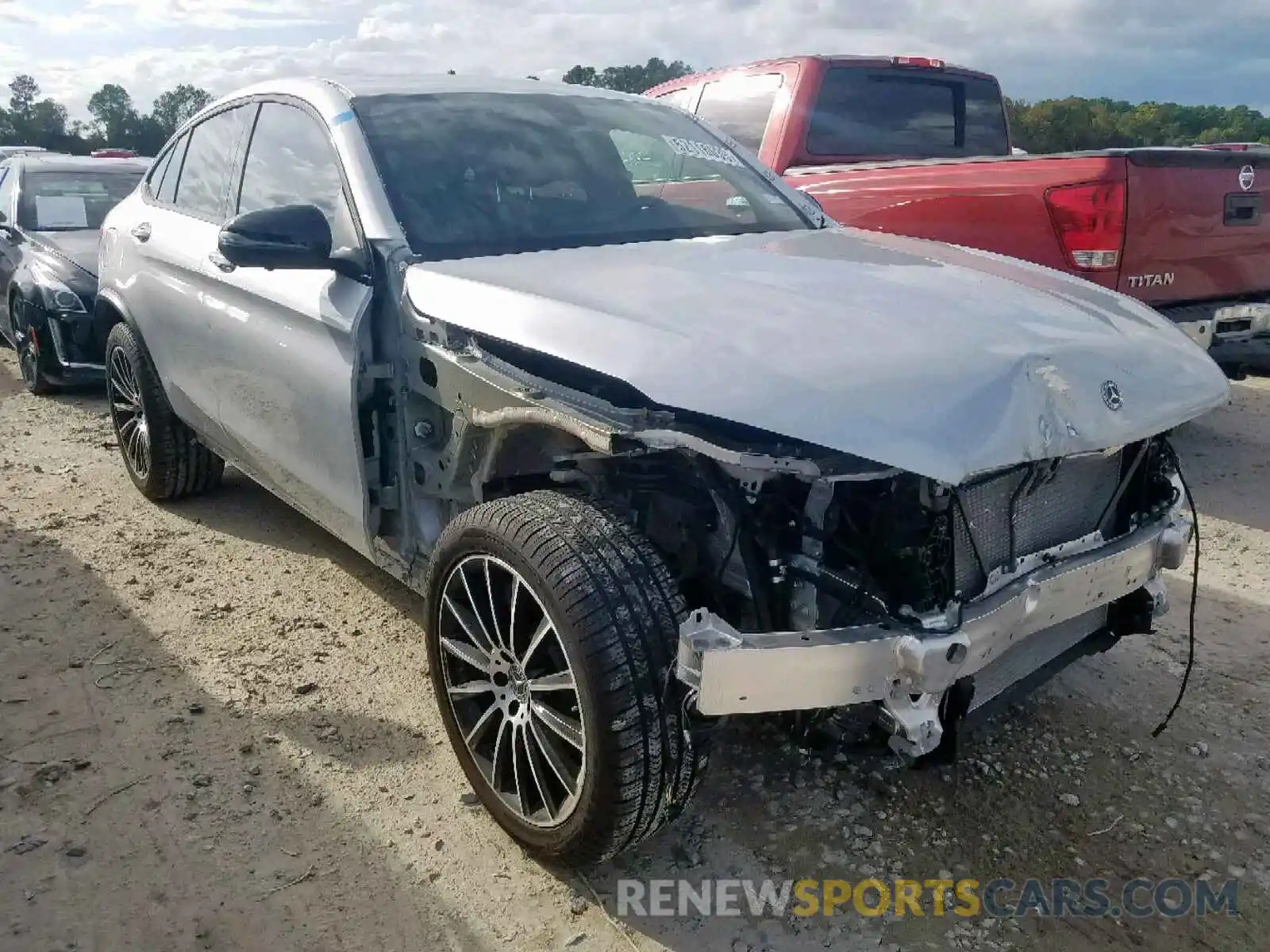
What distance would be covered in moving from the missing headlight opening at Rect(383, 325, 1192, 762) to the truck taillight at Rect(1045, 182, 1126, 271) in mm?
2231

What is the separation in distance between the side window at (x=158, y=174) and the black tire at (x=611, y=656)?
330 cm

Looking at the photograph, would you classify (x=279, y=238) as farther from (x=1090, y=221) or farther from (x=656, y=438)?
(x=1090, y=221)

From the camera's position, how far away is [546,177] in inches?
133

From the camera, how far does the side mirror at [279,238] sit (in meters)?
2.88

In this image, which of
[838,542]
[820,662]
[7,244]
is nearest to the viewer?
[820,662]

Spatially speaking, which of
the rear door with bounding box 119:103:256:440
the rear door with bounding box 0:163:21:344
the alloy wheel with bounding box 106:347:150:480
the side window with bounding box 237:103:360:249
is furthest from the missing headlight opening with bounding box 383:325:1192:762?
the rear door with bounding box 0:163:21:344

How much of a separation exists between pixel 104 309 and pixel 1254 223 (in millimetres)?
5700

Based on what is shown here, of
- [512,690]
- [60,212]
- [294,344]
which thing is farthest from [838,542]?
[60,212]

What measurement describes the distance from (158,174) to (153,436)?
1241mm

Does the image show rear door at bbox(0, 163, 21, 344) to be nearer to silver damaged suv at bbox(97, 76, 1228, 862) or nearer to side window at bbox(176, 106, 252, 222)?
side window at bbox(176, 106, 252, 222)

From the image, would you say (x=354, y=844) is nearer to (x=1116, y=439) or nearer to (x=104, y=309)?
(x=1116, y=439)

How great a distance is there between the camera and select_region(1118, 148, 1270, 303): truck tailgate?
187 inches

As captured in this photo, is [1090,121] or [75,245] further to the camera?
[1090,121]

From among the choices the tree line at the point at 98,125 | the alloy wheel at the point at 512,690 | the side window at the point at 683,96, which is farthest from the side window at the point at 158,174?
the tree line at the point at 98,125
